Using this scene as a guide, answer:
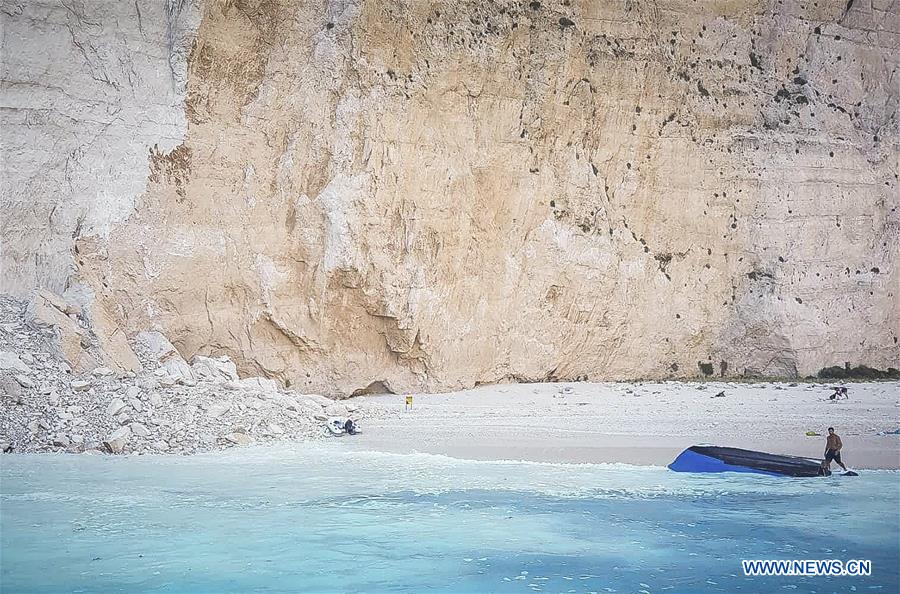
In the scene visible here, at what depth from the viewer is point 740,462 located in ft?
35.6

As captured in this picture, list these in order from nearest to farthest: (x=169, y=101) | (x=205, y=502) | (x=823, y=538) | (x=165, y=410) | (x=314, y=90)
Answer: (x=823, y=538) → (x=205, y=502) → (x=165, y=410) → (x=169, y=101) → (x=314, y=90)

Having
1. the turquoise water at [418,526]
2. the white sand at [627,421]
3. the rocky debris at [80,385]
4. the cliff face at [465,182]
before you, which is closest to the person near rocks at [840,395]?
the white sand at [627,421]

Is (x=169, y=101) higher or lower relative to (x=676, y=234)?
higher

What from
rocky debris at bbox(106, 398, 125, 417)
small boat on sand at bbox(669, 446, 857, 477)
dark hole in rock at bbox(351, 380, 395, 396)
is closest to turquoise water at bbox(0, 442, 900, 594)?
small boat on sand at bbox(669, 446, 857, 477)

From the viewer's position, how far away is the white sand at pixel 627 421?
11969 mm

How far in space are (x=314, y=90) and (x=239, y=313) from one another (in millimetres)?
4465

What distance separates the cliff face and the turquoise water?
5.57 metres

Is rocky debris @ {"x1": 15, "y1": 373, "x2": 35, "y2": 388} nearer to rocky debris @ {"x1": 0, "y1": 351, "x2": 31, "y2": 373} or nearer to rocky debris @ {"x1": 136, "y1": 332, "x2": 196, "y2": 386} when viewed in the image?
rocky debris @ {"x1": 0, "y1": 351, "x2": 31, "y2": 373}

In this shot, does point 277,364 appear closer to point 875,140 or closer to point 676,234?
point 676,234

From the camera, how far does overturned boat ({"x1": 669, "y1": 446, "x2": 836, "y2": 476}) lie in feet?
34.7

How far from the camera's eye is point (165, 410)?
41.1 feet

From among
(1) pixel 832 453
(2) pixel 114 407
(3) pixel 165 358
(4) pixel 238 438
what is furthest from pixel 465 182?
(1) pixel 832 453

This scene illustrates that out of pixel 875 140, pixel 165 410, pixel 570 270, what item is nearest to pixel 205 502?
pixel 165 410

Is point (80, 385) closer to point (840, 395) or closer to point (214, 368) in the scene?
point (214, 368)
